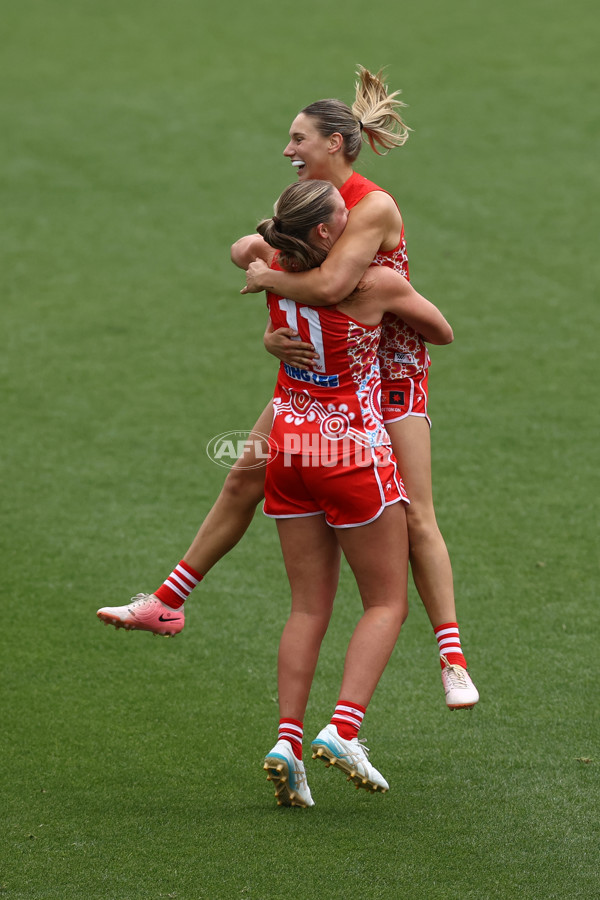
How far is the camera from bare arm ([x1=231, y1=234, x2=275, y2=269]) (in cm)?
364

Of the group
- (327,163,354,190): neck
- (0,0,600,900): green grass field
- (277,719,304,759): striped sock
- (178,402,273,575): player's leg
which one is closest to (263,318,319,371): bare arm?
(178,402,273,575): player's leg

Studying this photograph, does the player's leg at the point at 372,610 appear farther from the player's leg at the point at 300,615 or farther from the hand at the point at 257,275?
the hand at the point at 257,275

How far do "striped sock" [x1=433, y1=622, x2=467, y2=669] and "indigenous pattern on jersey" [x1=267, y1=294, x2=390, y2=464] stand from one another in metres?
0.67

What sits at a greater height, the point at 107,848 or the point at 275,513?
the point at 275,513

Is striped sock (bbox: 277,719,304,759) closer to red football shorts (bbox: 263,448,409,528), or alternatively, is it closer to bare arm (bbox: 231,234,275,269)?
red football shorts (bbox: 263,448,409,528)

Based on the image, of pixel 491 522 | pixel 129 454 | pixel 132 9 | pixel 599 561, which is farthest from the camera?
pixel 132 9

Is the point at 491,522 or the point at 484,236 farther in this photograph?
the point at 484,236

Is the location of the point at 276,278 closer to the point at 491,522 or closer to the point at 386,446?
the point at 386,446

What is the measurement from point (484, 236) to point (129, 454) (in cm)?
436

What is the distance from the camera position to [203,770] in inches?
164

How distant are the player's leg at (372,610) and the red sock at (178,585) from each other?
69 centimetres

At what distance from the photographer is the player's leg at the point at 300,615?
368 centimetres

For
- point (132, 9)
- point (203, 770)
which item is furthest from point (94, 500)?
point (132, 9)

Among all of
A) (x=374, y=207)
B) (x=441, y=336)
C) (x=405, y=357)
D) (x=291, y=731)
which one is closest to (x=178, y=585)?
(x=291, y=731)
